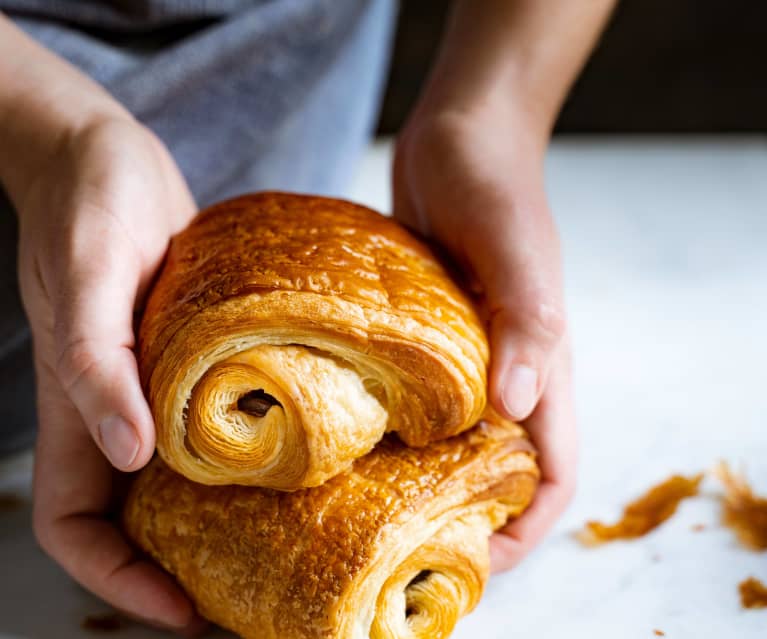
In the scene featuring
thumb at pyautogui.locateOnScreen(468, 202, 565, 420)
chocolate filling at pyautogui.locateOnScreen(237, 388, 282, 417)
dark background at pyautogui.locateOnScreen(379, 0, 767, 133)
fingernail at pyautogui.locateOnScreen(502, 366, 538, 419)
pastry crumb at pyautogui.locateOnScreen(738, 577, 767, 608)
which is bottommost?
dark background at pyautogui.locateOnScreen(379, 0, 767, 133)

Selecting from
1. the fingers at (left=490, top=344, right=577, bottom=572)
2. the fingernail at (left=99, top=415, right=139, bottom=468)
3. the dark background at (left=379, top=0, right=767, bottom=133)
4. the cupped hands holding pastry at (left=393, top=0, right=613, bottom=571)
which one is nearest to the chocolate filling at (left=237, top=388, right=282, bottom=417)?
the fingernail at (left=99, top=415, right=139, bottom=468)

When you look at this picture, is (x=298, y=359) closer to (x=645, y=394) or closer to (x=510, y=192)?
(x=510, y=192)

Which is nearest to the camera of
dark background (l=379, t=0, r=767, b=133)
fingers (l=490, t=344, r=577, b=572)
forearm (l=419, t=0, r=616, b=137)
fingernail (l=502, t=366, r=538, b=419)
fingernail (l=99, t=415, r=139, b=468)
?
fingernail (l=99, t=415, r=139, b=468)

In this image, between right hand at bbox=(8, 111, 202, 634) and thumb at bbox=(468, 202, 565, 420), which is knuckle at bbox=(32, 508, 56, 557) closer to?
right hand at bbox=(8, 111, 202, 634)

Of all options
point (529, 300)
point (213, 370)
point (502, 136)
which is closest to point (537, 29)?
point (502, 136)

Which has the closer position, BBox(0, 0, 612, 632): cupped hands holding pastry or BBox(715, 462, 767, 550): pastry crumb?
BBox(0, 0, 612, 632): cupped hands holding pastry

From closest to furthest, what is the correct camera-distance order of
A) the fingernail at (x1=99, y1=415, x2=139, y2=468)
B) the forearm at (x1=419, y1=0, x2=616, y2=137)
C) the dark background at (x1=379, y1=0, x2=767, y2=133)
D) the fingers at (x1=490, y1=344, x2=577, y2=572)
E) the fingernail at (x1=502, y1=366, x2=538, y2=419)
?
the fingernail at (x1=99, y1=415, x2=139, y2=468), the fingernail at (x1=502, y1=366, x2=538, y2=419), the fingers at (x1=490, y1=344, x2=577, y2=572), the forearm at (x1=419, y1=0, x2=616, y2=137), the dark background at (x1=379, y1=0, x2=767, y2=133)

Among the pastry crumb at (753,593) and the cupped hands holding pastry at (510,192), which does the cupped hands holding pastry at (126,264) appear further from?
the pastry crumb at (753,593)
